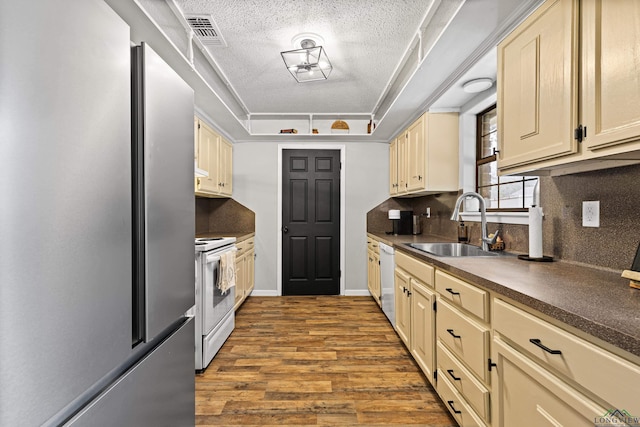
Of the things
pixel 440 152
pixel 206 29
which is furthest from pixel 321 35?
pixel 440 152

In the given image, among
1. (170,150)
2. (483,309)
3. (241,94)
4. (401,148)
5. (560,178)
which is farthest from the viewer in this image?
(401,148)

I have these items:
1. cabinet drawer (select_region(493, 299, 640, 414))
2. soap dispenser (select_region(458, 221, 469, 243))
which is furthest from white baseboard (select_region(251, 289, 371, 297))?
cabinet drawer (select_region(493, 299, 640, 414))

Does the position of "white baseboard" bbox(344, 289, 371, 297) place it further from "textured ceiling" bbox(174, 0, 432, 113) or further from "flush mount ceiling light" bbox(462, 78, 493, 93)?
"flush mount ceiling light" bbox(462, 78, 493, 93)

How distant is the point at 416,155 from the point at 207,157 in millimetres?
2252

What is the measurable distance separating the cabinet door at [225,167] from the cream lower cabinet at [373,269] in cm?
209

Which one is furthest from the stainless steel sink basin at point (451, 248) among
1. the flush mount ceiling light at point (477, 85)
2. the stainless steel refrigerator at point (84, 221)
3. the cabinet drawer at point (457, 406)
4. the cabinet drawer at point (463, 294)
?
the stainless steel refrigerator at point (84, 221)

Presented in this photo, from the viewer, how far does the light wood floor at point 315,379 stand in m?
1.83

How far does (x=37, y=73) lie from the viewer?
54 centimetres

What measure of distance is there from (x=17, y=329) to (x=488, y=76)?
9.36 ft

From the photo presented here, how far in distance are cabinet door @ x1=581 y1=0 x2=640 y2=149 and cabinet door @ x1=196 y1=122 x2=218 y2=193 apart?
2900 mm

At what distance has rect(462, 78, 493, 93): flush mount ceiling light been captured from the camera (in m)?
2.38

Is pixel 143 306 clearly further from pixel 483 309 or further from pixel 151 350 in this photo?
pixel 483 309

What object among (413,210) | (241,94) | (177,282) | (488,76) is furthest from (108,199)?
(413,210)

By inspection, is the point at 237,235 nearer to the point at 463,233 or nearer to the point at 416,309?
the point at 416,309
